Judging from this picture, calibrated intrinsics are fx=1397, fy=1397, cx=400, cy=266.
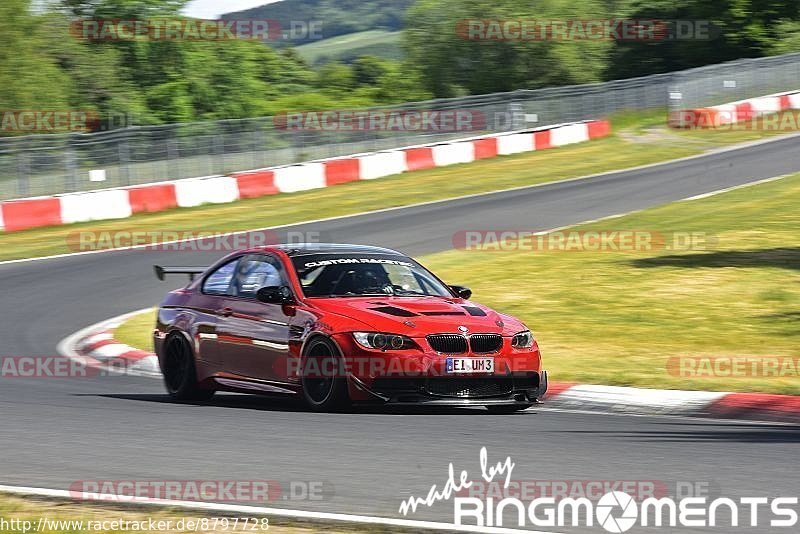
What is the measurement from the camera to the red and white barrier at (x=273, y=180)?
88.9 feet

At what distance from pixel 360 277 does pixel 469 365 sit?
55.0 inches

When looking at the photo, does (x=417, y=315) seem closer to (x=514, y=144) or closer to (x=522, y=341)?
(x=522, y=341)

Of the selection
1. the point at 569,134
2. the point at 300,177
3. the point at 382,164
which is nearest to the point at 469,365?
the point at 300,177

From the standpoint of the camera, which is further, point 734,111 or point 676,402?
point 734,111

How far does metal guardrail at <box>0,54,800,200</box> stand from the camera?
93.1 ft

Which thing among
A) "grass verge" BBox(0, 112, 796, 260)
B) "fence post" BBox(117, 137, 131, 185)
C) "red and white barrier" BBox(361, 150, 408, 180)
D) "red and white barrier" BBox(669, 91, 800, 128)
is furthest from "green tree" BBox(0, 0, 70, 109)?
"red and white barrier" BBox(669, 91, 800, 128)

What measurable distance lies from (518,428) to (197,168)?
23012 mm

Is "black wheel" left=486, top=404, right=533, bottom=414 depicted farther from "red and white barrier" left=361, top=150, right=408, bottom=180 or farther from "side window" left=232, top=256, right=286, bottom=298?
"red and white barrier" left=361, top=150, right=408, bottom=180

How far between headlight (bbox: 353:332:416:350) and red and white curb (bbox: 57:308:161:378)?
3.52 metres

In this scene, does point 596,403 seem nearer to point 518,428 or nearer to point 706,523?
point 518,428

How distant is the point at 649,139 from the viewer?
3756 cm

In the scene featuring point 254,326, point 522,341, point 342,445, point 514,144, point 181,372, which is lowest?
point 514,144

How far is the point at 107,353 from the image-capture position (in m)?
14.2

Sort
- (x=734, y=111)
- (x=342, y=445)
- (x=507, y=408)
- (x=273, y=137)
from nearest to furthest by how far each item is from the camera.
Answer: (x=342, y=445)
(x=507, y=408)
(x=273, y=137)
(x=734, y=111)
